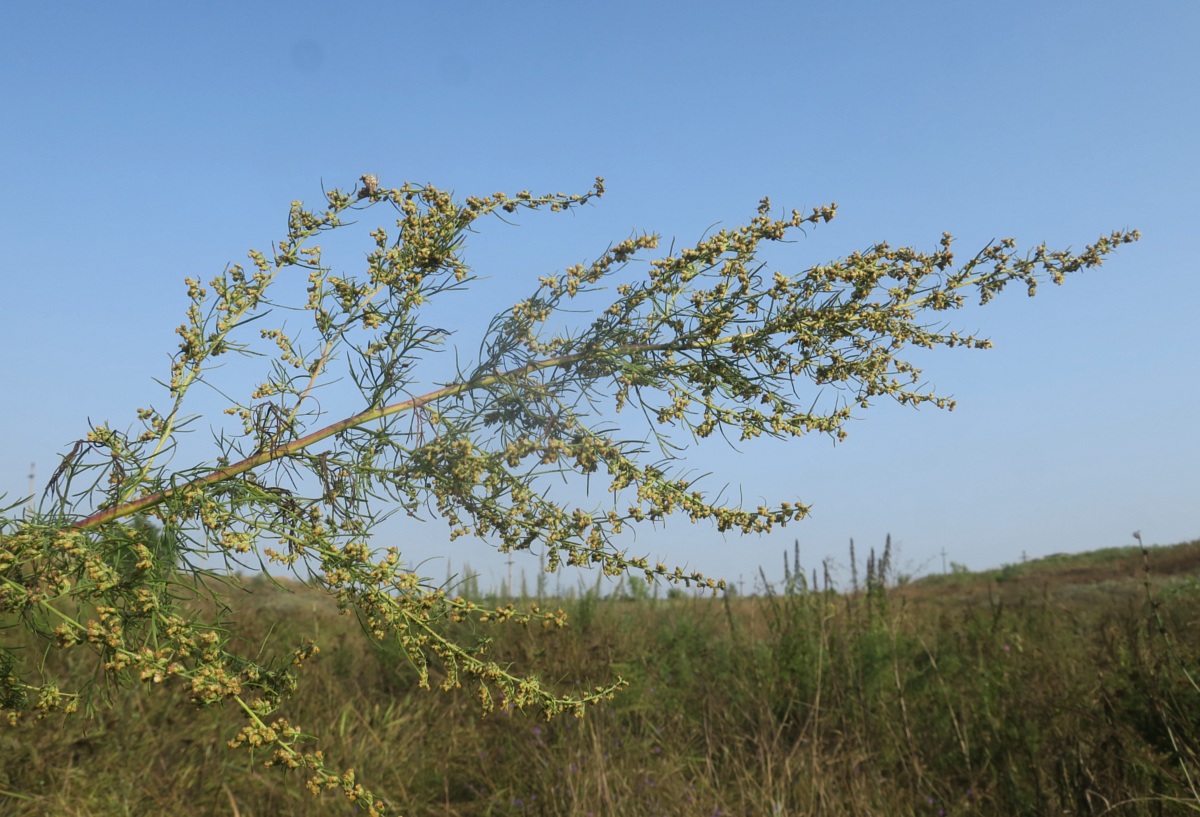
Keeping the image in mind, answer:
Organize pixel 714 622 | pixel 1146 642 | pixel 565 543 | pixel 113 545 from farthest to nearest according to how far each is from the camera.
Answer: pixel 714 622, pixel 1146 642, pixel 565 543, pixel 113 545

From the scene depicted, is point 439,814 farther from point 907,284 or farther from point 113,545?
point 907,284

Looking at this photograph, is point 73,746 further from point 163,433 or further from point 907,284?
point 907,284

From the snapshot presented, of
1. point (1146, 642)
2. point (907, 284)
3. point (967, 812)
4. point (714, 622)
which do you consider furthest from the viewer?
point (714, 622)

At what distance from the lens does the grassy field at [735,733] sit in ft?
12.9

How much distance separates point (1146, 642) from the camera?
16.8 ft

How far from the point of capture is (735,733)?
5090 mm

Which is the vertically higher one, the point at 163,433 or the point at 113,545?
the point at 163,433

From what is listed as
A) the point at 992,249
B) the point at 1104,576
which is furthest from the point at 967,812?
the point at 1104,576

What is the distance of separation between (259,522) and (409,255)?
0.93 meters

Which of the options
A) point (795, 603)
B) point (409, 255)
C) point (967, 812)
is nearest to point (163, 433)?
point (409, 255)

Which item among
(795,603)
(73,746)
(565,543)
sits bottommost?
(73,746)

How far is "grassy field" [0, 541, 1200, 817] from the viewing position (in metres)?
3.94

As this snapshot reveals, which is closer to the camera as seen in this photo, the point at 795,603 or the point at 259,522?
the point at 259,522

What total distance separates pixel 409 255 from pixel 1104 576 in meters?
18.9
